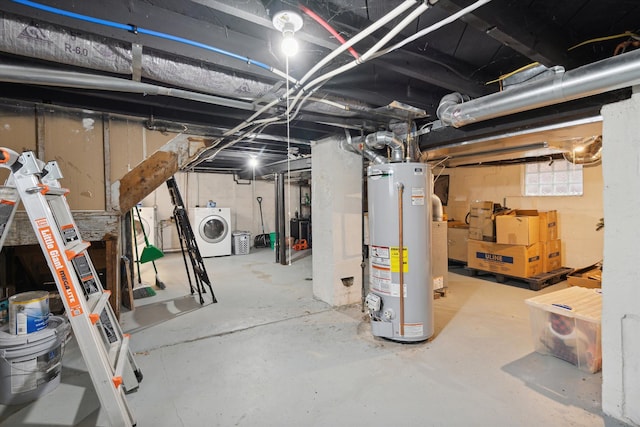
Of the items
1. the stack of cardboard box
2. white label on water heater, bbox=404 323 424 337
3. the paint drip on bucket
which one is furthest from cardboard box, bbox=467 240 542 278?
the paint drip on bucket

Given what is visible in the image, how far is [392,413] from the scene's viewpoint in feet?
5.46

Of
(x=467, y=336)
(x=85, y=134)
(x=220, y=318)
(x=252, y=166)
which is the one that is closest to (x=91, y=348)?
(x=220, y=318)

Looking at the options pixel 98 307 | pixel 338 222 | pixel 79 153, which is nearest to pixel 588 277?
pixel 338 222

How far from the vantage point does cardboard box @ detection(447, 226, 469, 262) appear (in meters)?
5.21

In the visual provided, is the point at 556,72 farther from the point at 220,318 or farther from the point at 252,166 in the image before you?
the point at 252,166

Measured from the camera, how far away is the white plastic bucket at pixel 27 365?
1.75m

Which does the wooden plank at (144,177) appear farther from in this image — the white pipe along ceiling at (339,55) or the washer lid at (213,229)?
the washer lid at (213,229)

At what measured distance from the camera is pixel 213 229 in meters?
6.64

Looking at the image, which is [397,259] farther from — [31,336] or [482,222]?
[482,222]

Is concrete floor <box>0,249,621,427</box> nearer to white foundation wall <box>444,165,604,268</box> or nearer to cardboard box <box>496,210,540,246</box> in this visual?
cardboard box <box>496,210,540,246</box>

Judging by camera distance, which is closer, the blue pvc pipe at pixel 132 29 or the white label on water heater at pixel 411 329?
the blue pvc pipe at pixel 132 29

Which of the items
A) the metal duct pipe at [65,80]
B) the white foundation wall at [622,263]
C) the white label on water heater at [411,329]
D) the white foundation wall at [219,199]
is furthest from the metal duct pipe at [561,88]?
the white foundation wall at [219,199]

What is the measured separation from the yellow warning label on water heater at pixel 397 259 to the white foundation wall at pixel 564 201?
150 inches

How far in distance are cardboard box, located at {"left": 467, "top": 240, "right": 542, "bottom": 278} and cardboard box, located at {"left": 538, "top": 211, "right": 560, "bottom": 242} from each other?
22 cm
